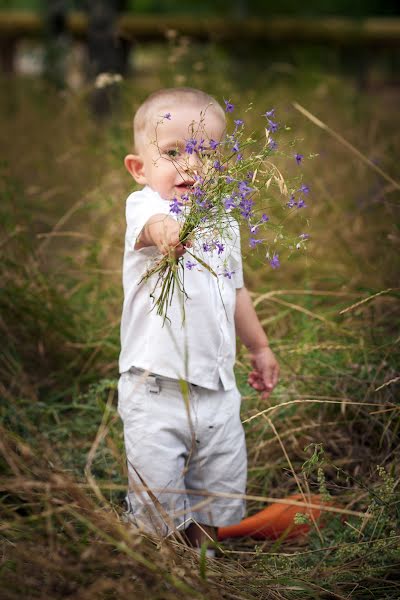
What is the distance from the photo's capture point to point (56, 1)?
26.5 feet

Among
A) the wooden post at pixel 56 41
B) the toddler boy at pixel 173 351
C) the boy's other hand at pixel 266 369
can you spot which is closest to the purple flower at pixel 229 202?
the toddler boy at pixel 173 351

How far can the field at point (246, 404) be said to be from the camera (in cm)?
134

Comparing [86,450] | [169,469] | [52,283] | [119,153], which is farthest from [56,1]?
[169,469]

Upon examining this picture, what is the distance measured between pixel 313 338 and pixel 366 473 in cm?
58

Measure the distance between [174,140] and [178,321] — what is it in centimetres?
42

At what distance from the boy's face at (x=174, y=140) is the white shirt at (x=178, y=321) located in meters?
0.04

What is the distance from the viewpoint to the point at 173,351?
1.78m

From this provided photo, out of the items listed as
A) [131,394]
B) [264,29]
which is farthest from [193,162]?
[264,29]

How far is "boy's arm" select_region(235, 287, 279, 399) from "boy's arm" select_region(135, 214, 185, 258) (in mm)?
405

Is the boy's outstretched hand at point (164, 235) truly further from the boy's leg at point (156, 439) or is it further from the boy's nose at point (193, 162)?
the boy's leg at point (156, 439)

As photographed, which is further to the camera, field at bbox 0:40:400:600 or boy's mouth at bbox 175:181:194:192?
boy's mouth at bbox 175:181:194:192

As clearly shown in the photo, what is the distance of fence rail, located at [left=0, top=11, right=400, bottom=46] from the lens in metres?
8.48

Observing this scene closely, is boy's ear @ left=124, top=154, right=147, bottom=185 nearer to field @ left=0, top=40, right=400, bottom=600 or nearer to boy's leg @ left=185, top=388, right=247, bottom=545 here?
field @ left=0, top=40, right=400, bottom=600

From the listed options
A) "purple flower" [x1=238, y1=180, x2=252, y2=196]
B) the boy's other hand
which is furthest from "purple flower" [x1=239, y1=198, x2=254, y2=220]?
the boy's other hand
